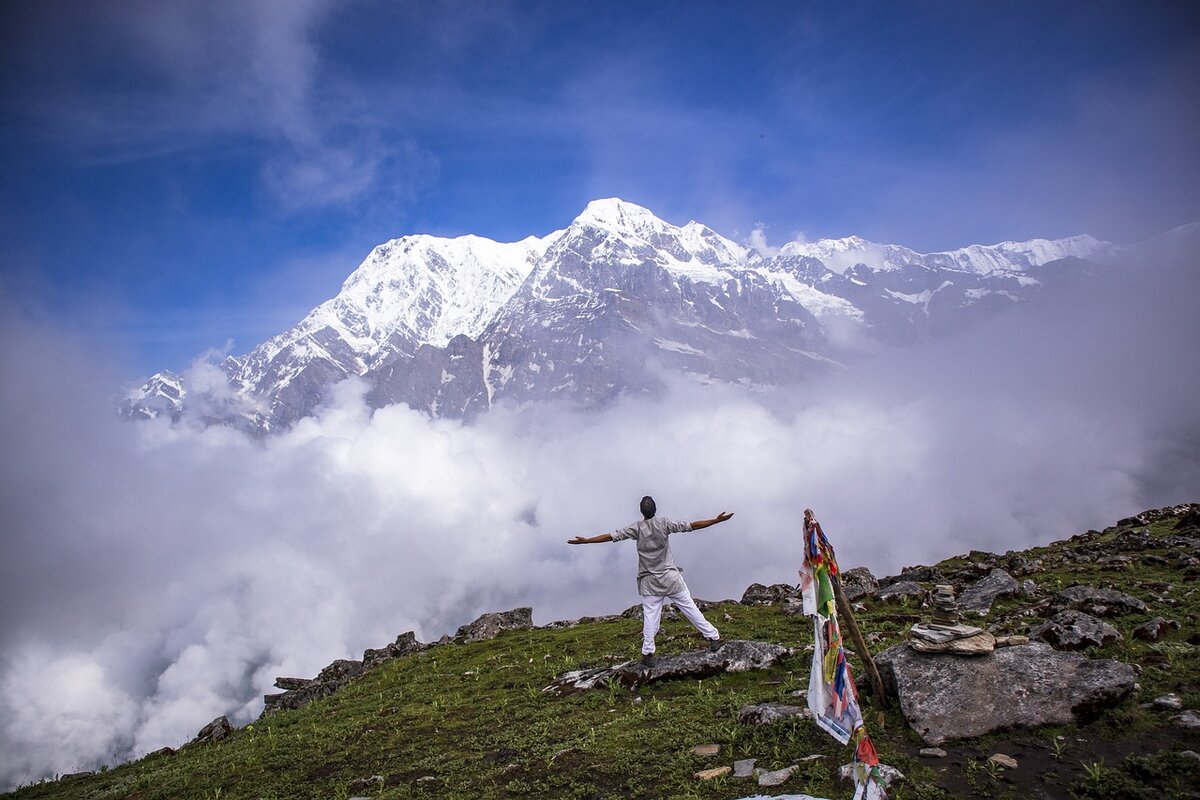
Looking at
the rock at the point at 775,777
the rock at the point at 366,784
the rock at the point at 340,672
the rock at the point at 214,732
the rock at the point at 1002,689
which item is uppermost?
the rock at the point at 1002,689

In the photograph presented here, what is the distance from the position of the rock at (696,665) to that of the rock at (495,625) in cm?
1610

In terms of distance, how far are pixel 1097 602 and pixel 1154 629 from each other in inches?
95.6

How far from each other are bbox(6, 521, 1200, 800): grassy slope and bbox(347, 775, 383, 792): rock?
0.70 feet

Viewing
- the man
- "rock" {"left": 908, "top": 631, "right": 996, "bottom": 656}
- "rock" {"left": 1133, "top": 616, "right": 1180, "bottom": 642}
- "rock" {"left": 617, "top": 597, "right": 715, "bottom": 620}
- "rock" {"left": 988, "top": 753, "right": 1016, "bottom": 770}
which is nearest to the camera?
"rock" {"left": 988, "top": 753, "right": 1016, "bottom": 770}

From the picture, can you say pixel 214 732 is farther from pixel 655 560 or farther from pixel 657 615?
pixel 655 560

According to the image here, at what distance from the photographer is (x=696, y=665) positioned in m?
13.9

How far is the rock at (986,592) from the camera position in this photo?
17.5 m

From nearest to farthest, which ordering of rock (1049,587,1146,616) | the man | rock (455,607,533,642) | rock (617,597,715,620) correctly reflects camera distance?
rock (1049,587,1146,616) < the man < rock (617,597,715,620) < rock (455,607,533,642)

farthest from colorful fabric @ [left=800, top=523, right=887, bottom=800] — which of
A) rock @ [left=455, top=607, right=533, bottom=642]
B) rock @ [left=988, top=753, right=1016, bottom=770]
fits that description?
rock @ [left=455, top=607, right=533, bottom=642]

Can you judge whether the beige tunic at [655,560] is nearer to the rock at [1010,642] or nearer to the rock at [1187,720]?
the rock at [1010,642]

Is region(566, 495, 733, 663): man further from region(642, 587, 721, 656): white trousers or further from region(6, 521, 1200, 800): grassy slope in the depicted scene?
region(6, 521, 1200, 800): grassy slope

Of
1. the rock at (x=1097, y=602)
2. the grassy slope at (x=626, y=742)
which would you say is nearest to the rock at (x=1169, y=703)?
the grassy slope at (x=626, y=742)

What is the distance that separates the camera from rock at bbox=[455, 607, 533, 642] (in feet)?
99.9

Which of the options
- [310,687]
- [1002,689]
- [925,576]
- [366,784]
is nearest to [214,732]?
[310,687]
